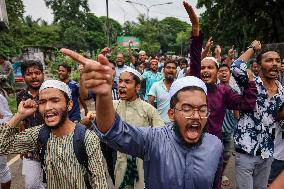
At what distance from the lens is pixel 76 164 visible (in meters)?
2.81

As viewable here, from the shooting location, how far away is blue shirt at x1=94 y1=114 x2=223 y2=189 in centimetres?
213

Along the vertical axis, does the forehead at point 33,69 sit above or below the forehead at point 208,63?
below

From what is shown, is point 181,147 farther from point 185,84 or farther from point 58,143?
point 58,143

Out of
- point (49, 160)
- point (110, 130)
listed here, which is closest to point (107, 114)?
point (110, 130)

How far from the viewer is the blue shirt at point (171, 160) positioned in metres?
2.13

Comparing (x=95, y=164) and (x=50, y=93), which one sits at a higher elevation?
(x=50, y=93)

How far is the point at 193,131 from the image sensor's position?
7.19ft

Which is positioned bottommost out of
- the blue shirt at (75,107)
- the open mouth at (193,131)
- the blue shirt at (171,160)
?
the blue shirt at (75,107)

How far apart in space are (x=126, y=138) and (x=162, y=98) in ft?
11.7

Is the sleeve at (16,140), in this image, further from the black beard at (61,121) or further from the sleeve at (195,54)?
the sleeve at (195,54)

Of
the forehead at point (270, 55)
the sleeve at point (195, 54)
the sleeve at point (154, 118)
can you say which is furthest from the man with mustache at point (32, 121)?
the forehead at point (270, 55)

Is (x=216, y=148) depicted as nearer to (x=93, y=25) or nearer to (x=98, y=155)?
(x=98, y=155)

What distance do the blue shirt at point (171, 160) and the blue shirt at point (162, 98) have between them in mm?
3222

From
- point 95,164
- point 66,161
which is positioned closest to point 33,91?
point 66,161
